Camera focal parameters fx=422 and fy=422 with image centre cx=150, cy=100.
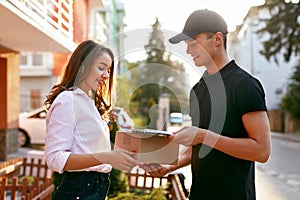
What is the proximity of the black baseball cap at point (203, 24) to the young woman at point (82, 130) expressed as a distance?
0.40 metres

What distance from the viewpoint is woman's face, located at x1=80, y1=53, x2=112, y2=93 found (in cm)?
202

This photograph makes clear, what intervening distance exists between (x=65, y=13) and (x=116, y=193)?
3.82m

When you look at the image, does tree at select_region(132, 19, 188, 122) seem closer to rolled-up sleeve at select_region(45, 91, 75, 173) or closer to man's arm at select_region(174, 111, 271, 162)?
man's arm at select_region(174, 111, 271, 162)

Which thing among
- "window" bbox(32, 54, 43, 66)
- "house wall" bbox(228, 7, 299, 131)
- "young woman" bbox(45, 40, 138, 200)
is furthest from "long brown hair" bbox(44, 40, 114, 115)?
"house wall" bbox(228, 7, 299, 131)

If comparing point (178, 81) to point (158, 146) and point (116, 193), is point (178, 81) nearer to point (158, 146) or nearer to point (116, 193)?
point (158, 146)

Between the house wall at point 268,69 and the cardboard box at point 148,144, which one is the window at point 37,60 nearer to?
the house wall at point 268,69

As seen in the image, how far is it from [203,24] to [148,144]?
62 centimetres

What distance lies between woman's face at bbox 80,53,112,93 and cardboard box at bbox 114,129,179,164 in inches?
10.8

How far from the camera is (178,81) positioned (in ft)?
9.96

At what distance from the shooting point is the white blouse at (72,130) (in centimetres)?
182

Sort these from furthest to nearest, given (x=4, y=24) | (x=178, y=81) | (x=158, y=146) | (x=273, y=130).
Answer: (x=273, y=130)
(x=4, y=24)
(x=178, y=81)
(x=158, y=146)

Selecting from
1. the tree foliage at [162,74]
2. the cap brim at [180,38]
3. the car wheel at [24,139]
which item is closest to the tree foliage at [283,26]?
the car wheel at [24,139]

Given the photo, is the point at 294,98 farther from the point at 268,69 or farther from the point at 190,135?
A: the point at 190,135

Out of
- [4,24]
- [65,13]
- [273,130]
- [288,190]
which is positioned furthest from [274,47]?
[4,24]
